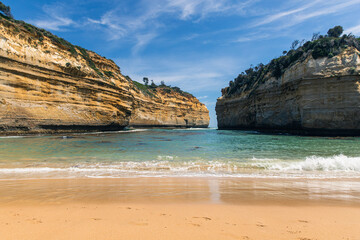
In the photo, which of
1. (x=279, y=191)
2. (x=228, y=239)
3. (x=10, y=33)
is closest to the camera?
(x=228, y=239)

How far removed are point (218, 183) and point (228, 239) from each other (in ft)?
8.77

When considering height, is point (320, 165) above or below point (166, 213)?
below

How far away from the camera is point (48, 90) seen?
66.3 ft

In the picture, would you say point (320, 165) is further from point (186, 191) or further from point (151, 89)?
point (151, 89)

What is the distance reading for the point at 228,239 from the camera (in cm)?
214

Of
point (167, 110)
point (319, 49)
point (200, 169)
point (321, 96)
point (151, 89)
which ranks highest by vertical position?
point (151, 89)

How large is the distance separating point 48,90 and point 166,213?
74.8 ft

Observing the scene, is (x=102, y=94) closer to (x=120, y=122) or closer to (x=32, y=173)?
(x=120, y=122)

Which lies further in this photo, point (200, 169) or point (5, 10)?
point (5, 10)

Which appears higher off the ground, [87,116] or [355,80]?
[355,80]

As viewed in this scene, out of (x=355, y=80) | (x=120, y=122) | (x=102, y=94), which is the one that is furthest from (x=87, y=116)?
(x=355, y=80)

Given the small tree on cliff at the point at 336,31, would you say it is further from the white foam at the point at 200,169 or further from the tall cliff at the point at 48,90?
the tall cliff at the point at 48,90

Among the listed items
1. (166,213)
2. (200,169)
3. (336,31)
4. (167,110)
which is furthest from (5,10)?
(336,31)

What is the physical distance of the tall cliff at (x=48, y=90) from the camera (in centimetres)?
1711
